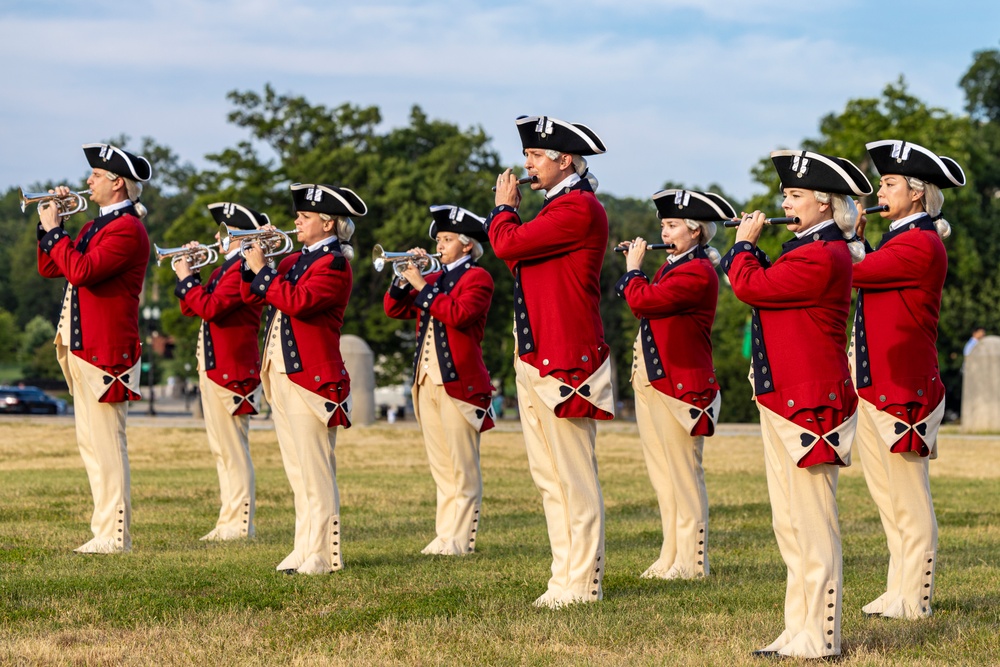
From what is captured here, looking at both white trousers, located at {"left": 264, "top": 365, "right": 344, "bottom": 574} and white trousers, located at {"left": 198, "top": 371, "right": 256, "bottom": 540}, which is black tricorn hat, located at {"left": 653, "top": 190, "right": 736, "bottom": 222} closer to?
white trousers, located at {"left": 264, "top": 365, "right": 344, "bottom": 574}

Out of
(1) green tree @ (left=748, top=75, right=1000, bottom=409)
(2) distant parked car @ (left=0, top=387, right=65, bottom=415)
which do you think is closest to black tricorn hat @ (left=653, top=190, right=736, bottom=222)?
(1) green tree @ (left=748, top=75, right=1000, bottom=409)

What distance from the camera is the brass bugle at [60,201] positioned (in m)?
10.6

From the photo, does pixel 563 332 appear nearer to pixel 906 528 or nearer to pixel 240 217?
pixel 906 528

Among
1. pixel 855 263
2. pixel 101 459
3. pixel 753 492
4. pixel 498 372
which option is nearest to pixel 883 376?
pixel 855 263

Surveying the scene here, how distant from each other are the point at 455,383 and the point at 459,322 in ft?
2.27

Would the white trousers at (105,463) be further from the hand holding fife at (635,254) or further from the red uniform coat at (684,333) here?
the hand holding fife at (635,254)

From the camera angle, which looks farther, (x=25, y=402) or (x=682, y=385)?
(x=25, y=402)

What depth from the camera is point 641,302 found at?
929cm

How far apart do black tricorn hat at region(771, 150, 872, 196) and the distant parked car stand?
2034 inches

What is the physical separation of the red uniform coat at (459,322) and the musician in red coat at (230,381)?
1.57 m

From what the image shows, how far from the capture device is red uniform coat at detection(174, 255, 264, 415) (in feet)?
39.2

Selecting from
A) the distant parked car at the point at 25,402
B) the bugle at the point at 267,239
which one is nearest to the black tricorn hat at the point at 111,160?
the bugle at the point at 267,239

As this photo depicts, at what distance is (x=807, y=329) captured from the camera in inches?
281

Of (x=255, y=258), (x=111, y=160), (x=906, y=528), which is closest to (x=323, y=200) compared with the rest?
(x=255, y=258)
